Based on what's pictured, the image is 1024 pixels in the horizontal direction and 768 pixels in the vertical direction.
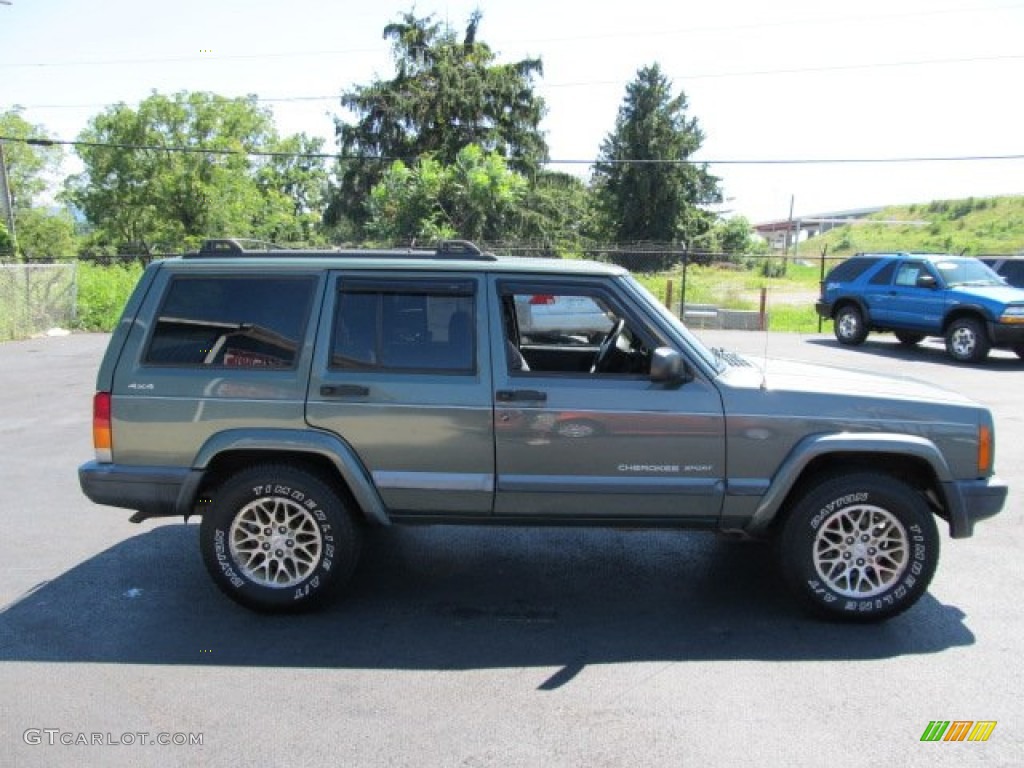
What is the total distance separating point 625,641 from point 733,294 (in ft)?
76.1

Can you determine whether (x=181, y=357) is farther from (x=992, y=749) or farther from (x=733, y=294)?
(x=733, y=294)

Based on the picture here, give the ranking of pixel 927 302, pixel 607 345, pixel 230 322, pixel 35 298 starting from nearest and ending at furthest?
pixel 230 322, pixel 607 345, pixel 927 302, pixel 35 298

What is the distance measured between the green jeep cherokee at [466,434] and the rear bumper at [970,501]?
0.01m

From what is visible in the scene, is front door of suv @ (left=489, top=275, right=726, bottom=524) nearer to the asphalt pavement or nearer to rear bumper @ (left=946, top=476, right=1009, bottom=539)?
the asphalt pavement

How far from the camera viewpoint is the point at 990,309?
14.1 m

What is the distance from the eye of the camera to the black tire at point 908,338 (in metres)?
16.4

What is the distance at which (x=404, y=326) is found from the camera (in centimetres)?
427

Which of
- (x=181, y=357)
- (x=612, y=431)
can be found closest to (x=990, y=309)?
(x=612, y=431)

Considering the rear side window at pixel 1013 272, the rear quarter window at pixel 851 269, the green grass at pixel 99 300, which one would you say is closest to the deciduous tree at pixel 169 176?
the green grass at pixel 99 300

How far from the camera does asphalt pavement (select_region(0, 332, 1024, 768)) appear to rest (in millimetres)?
3158

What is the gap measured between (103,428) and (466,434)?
74.9 inches

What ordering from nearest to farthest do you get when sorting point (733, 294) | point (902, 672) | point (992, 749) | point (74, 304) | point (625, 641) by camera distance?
point (992, 749) < point (902, 672) < point (625, 641) < point (74, 304) < point (733, 294)

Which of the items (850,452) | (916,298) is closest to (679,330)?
(850,452)

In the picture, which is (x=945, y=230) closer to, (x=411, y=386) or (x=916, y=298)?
(x=916, y=298)
